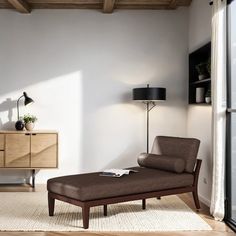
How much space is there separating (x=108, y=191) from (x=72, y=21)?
10.4 feet

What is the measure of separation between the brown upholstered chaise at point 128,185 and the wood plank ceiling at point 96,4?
2.19 metres

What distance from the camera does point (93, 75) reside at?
6.30 m

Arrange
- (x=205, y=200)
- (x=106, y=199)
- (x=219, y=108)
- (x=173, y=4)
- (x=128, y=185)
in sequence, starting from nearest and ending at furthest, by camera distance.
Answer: (x=106, y=199)
(x=128, y=185)
(x=219, y=108)
(x=205, y=200)
(x=173, y=4)

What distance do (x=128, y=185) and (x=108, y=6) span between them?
287 cm

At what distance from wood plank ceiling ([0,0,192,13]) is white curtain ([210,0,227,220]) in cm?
167

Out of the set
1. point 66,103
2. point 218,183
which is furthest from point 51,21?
point 218,183

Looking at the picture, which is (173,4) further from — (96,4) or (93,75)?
(93,75)

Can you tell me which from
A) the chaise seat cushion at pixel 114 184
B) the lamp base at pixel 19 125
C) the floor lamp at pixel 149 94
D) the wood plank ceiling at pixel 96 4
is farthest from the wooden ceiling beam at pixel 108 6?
the chaise seat cushion at pixel 114 184

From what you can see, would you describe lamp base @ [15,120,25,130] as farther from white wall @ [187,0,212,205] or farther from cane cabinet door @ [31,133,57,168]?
white wall @ [187,0,212,205]

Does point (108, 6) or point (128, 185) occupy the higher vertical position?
point (108, 6)

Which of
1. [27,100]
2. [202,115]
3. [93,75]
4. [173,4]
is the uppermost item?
[173,4]

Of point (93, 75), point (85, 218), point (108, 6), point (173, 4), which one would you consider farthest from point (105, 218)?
point (173, 4)

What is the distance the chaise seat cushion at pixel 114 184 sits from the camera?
158 inches

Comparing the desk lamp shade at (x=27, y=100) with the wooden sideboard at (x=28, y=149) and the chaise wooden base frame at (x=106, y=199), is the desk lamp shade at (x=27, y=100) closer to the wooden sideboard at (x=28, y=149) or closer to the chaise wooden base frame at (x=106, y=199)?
the wooden sideboard at (x=28, y=149)
